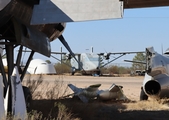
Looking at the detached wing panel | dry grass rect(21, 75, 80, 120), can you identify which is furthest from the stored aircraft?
dry grass rect(21, 75, 80, 120)

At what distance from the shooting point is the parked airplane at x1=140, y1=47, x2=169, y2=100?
11.7m

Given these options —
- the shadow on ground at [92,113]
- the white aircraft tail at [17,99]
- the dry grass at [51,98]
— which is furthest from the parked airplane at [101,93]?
the white aircraft tail at [17,99]

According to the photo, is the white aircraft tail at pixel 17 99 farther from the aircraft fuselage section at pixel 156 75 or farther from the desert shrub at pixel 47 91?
the aircraft fuselage section at pixel 156 75

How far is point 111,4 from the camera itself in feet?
19.5

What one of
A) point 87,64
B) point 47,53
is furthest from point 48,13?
point 87,64

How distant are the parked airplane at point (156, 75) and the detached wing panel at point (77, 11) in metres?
6.06

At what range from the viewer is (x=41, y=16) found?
6.42 m

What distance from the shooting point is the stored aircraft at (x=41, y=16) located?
599cm

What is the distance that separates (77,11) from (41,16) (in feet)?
2.57

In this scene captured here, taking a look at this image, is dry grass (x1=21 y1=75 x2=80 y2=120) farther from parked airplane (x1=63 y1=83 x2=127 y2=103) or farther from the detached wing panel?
the detached wing panel

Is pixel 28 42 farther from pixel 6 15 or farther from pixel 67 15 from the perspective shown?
pixel 67 15

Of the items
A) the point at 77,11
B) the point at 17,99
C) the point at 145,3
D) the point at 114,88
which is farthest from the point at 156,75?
the point at 17,99

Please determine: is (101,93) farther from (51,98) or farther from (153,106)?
(51,98)

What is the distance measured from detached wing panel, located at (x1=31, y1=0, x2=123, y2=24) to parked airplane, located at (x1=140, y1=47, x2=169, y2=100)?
19.9 feet
